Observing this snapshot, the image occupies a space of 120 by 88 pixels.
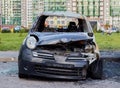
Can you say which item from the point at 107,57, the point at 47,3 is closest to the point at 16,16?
the point at 47,3

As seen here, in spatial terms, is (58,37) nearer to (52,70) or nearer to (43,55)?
(43,55)

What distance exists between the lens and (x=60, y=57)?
8805mm

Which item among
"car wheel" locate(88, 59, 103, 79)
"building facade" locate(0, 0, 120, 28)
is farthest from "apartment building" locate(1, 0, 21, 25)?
"car wheel" locate(88, 59, 103, 79)

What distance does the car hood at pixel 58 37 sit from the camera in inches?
356

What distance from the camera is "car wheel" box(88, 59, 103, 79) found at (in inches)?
361

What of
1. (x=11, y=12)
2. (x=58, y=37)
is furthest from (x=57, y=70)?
(x=11, y=12)

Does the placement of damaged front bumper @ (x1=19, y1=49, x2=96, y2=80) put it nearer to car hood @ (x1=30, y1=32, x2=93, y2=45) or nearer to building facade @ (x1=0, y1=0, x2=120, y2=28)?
car hood @ (x1=30, y1=32, x2=93, y2=45)

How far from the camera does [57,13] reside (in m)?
11.0

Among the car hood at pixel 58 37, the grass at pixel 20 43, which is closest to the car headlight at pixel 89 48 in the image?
the car hood at pixel 58 37

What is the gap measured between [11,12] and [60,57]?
105m

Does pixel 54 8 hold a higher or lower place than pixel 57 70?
lower

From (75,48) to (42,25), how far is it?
202 centimetres

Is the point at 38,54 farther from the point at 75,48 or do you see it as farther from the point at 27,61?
the point at 75,48

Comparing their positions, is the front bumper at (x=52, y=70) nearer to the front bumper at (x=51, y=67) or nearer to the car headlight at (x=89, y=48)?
the front bumper at (x=51, y=67)
